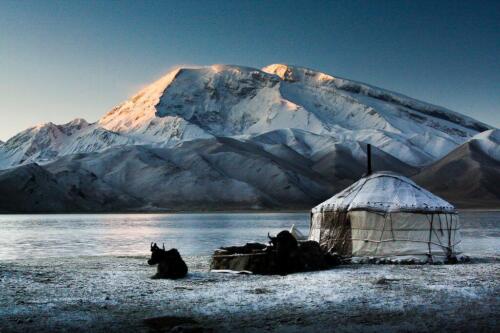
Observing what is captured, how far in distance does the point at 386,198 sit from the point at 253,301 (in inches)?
389

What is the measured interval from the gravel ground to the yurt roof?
11.4 ft

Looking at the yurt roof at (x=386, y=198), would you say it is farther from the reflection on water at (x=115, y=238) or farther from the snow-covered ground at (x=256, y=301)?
the reflection on water at (x=115, y=238)

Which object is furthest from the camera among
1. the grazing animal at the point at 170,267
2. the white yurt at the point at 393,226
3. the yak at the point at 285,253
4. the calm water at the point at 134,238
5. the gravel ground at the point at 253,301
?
the calm water at the point at 134,238

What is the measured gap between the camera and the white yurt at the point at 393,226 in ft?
66.1

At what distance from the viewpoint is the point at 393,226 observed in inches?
795

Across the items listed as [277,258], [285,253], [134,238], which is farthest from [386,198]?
[134,238]

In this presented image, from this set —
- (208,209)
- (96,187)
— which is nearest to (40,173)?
(96,187)

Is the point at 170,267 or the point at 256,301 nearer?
the point at 256,301

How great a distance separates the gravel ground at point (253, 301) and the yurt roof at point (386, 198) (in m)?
3.47

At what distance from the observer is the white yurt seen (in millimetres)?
→ 20141

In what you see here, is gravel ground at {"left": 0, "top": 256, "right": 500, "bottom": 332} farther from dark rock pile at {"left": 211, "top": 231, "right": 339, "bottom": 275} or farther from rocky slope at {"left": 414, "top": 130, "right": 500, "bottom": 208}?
rocky slope at {"left": 414, "top": 130, "right": 500, "bottom": 208}

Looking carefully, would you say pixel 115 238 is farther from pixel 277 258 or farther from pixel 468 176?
pixel 468 176

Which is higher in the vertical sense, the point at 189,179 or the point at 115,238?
the point at 189,179

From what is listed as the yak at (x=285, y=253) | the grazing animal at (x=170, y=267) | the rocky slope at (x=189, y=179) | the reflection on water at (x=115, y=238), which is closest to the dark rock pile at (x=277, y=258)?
the yak at (x=285, y=253)
